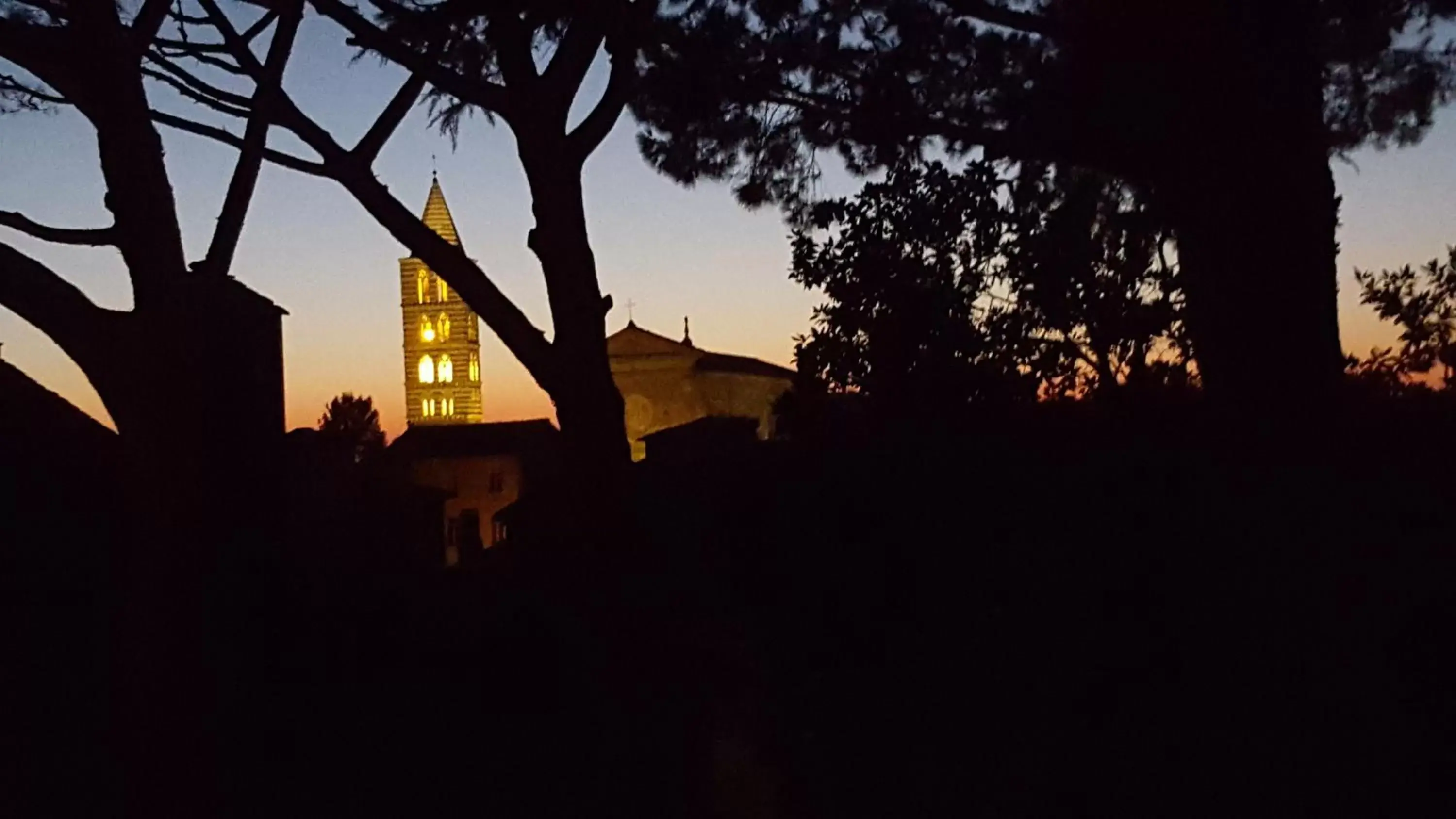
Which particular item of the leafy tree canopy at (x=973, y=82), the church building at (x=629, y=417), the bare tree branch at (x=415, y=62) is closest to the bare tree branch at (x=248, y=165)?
the bare tree branch at (x=415, y=62)

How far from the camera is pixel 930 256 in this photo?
766 centimetres

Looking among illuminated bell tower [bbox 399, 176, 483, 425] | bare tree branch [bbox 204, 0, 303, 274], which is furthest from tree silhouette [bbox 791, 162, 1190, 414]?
illuminated bell tower [bbox 399, 176, 483, 425]

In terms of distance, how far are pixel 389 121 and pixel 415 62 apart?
471 millimetres

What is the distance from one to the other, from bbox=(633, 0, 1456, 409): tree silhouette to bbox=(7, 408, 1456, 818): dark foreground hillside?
2.55ft

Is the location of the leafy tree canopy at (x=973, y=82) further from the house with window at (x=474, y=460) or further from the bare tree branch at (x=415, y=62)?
the house with window at (x=474, y=460)

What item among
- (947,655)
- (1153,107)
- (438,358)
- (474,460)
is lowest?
(947,655)

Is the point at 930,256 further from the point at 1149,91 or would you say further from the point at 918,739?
the point at 918,739

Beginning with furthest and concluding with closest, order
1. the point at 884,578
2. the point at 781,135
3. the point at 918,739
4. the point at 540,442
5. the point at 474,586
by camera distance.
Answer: the point at 540,442 < the point at 781,135 < the point at 474,586 < the point at 884,578 < the point at 918,739

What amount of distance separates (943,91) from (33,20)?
5.12 metres

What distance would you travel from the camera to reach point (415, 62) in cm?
788

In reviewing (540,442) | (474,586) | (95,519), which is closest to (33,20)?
(95,519)

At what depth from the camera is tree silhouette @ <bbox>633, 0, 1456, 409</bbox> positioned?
21.4ft

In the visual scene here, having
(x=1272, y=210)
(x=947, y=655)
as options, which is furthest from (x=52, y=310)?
(x=1272, y=210)

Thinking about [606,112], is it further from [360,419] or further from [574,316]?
[360,419]
